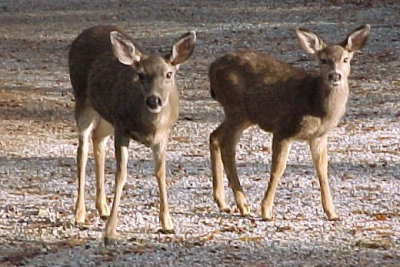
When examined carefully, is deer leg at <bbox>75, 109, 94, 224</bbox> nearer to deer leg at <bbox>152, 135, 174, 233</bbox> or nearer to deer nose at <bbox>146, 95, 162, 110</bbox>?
deer leg at <bbox>152, 135, 174, 233</bbox>

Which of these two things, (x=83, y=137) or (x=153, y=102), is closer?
(x=153, y=102)

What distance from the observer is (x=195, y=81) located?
19234mm

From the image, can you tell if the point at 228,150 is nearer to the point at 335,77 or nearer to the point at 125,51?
the point at 335,77

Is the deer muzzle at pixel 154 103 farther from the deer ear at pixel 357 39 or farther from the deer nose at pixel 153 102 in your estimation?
the deer ear at pixel 357 39

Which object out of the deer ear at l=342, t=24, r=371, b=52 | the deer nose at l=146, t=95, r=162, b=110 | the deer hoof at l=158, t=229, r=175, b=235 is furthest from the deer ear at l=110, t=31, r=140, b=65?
the deer ear at l=342, t=24, r=371, b=52

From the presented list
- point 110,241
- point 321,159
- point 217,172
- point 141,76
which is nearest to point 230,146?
point 217,172

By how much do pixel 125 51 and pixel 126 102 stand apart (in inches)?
16.4

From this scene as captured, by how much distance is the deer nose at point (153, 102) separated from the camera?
9.24 m

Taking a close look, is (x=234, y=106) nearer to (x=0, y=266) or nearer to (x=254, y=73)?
(x=254, y=73)

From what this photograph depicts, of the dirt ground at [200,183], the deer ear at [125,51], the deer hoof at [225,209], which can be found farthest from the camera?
the deer hoof at [225,209]

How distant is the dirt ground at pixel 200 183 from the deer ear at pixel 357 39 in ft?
4.66

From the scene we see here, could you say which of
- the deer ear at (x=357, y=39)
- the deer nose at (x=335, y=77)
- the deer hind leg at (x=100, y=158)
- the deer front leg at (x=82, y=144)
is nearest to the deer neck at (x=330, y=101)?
the deer nose at (x=335, y=77)

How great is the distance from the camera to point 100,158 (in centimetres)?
1064

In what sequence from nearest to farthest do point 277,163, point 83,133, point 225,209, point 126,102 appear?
point 126,102
point 277,163
point 83,133
point 225,209
